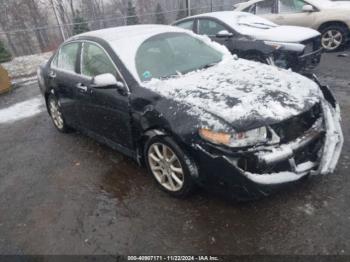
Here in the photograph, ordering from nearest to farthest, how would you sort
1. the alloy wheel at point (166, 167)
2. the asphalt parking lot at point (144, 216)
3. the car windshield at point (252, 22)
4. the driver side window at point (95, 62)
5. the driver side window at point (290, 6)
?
the asphalt parking lot at point (144, 216), the alloy wheel at point (166, 167), the driver side window at point (95, 62), the car windshield at point (252, 22), the driver side window at point (290, 6)

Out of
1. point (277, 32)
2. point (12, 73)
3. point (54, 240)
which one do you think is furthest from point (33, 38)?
point (54, 240)

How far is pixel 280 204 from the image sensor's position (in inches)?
129

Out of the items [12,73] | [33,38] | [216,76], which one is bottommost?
[33,38]

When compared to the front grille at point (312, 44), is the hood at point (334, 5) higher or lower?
higher

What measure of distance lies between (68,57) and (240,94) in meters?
2.86

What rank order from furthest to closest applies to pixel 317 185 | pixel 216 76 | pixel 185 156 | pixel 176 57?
pixel 176 57
pixel 216 76
pixel 317 185
pixel 185 156

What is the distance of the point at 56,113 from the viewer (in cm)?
561

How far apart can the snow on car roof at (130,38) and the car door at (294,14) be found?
552 cm

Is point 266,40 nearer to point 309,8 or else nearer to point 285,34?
point 285,34

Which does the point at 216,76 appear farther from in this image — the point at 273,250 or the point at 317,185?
the point at 273,250

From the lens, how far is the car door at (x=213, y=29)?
23.4ft

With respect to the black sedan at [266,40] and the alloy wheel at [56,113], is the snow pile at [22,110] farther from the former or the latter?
the black sedan at [266,40]

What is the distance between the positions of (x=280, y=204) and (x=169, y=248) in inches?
46.8

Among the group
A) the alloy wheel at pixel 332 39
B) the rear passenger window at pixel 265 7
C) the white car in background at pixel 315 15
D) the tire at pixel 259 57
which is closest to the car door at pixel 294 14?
the white car in background at pixel 315 15
